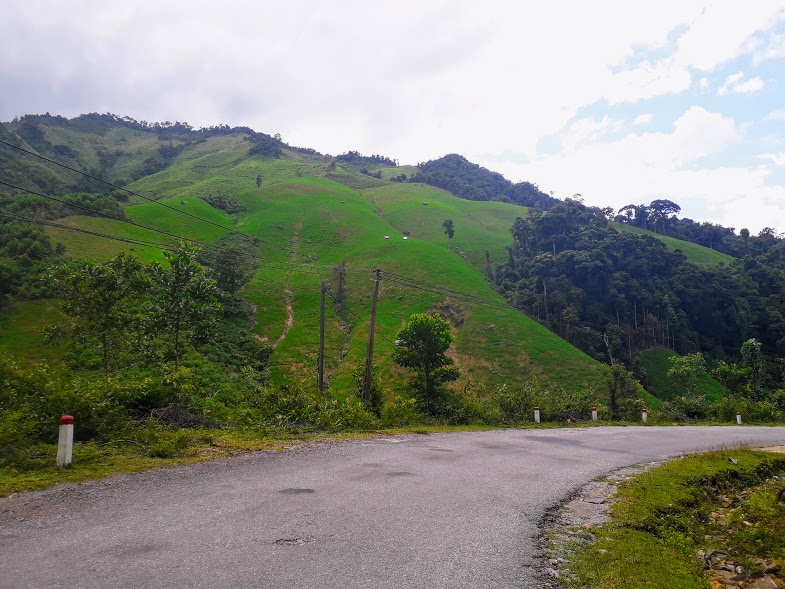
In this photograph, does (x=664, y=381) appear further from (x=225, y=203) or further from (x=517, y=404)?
(x=225, y=203)

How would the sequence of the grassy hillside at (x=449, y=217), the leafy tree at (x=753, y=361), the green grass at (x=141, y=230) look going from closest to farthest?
the leafy tree at (x=753, y=361), the green grass at (x=141, y=230), the grassy hillside at (x=449, y=217)

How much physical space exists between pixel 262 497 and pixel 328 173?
166 m

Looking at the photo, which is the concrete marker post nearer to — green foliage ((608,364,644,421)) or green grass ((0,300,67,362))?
green grass ((0,300,67,362))

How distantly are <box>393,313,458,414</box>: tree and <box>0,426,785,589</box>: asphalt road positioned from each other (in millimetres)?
17959

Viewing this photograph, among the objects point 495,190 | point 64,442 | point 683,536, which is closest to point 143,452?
point 64,442

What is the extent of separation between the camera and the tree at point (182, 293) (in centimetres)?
2003

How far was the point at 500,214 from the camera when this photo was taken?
13850 centimetres

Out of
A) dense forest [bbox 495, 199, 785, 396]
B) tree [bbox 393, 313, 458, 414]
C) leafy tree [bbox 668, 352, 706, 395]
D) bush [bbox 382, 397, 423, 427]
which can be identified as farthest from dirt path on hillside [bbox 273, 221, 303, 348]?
leafy tree [bbox 668, 352, 706, 395]

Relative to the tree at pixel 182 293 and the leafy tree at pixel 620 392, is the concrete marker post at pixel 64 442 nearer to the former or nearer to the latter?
the tree at pixel 182 293

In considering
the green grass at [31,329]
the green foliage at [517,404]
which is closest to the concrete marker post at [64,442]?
the green foliage at [517,404]

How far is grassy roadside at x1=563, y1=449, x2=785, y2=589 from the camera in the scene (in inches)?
195

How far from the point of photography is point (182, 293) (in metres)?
20.5

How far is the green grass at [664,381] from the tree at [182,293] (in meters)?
53.6

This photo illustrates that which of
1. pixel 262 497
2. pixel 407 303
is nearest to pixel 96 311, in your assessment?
pixel 262 497
